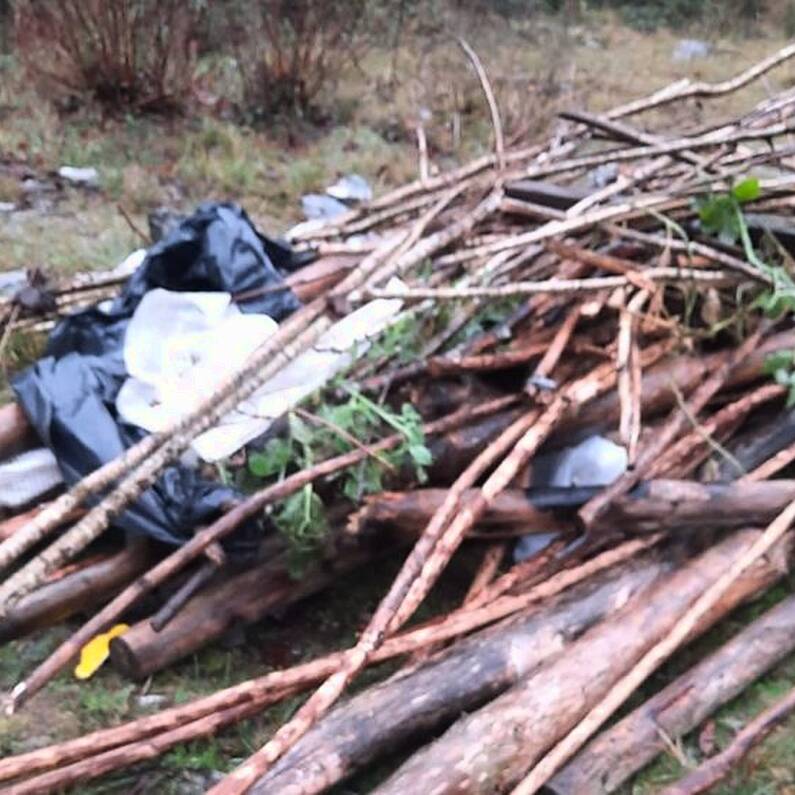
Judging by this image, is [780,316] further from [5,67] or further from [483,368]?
[5,67]

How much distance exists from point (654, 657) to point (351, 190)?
371 cm

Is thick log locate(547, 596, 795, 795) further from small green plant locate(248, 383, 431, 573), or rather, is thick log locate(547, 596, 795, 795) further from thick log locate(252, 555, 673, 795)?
small green plant locate(248, 383, 431, 573)

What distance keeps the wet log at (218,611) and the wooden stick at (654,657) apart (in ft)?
2.54

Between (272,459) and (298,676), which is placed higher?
(272,459)

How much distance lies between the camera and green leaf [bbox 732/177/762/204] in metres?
3.43

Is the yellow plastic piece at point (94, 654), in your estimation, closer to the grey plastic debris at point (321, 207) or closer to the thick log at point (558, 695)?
the thick log at point (558, 695)

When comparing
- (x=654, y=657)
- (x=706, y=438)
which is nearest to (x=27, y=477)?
(x=654, y=657)

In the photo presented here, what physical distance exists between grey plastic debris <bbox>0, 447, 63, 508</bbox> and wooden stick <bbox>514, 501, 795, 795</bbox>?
59.7 inches

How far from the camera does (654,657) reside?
2.58 meters

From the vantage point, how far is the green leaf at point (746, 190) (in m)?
3.43

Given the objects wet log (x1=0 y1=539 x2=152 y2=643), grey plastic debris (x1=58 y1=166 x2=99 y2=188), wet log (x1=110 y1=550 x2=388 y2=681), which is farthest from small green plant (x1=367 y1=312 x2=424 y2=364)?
grey plastic debris (x1=58 y1=166 x2=99 y2=188)

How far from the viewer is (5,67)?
6.99 metres

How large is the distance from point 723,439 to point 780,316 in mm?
438

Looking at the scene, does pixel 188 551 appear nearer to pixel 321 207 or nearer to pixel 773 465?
pixel 773 465
